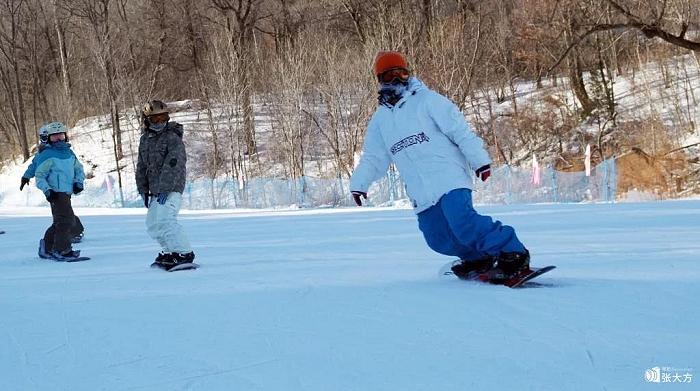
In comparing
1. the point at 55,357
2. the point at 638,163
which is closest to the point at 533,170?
the point at 638,163

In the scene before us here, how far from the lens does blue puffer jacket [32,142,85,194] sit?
6.88 metres

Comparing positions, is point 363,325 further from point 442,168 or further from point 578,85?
point 578,85

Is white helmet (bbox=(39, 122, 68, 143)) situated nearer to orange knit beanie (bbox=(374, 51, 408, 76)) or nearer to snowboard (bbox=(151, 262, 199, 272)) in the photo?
snowboard (bbox=(151, 262, 199, 272))

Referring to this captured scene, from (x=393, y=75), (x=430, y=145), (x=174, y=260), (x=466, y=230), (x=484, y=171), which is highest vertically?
(x=393, y=75)

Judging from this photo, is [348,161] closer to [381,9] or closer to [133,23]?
[381,9]

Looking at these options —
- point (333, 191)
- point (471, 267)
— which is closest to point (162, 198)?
point (471, 267)

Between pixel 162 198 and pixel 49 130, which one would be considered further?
pixel 49 130

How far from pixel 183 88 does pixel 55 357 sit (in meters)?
36.3

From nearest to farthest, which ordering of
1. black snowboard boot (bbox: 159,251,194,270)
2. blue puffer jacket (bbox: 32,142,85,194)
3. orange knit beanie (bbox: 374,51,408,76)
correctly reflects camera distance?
orange knit beanie (bbox: 374,51,408,76) < black snowboard boot (bbox: 159,251,194,270) < blue puffer jacket (bbox: 32,142,85,194)

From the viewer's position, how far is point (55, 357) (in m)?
2.73

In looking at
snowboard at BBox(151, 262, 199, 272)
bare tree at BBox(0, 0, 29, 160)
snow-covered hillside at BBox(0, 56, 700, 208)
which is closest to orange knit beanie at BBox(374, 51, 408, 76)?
snowboard at BBox(151, 262, 199, 272)

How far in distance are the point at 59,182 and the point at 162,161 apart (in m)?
2.17

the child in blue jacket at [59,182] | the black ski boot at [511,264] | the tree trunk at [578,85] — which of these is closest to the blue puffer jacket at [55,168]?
the child in blue jacket at [59,182]

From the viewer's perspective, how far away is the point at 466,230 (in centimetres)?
377
